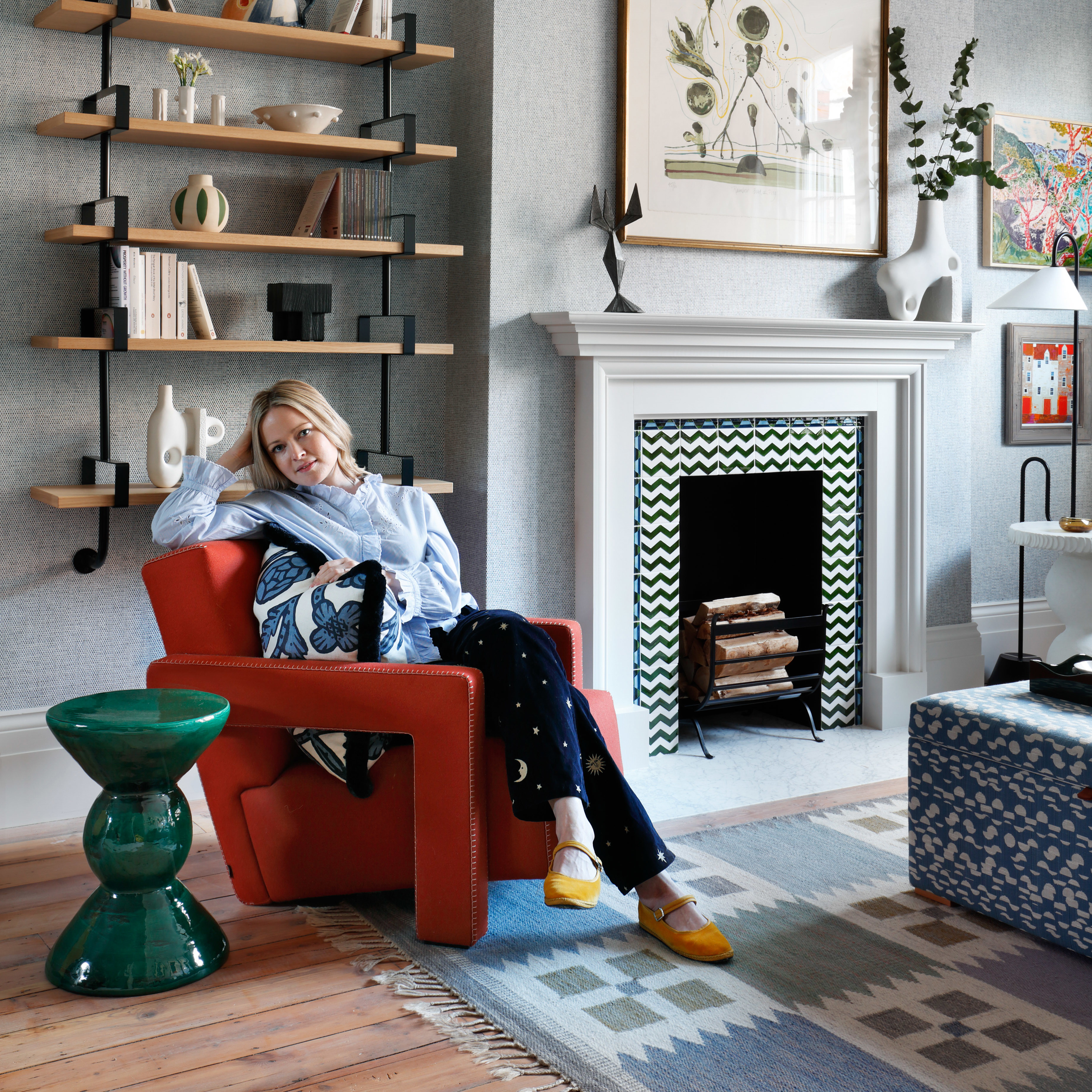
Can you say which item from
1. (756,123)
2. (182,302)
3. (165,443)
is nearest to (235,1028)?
(165,443)

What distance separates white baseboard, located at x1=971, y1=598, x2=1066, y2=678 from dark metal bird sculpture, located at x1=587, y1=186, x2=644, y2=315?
6.43 ft

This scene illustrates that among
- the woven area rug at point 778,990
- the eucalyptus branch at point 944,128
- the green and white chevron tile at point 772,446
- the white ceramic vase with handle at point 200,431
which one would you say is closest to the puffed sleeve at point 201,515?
the white ceramic vase with handle at point 200,431

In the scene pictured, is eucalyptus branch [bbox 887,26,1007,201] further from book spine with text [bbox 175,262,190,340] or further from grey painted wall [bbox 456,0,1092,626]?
book spine with text [bbox 175,262,190,340]

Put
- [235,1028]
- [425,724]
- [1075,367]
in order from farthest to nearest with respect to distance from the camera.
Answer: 1. [1075,367]
2. [425,724]
3. [235,1028]

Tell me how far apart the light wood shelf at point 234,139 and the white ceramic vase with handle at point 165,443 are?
59 cm

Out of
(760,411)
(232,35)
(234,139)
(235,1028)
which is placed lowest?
(235,1028)

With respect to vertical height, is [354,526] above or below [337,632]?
above

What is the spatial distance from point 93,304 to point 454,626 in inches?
47.7

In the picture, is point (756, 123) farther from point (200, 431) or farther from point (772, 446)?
point (200, 431)

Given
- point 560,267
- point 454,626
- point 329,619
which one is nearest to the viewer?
point 329,619

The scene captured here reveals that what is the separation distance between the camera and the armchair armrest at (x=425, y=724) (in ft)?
7.15

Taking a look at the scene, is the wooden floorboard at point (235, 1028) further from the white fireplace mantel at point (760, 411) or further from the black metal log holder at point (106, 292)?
the white fireplace mantel at point (760, 411)

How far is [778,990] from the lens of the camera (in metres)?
2.09

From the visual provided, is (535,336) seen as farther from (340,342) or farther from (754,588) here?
→ (754,588)
